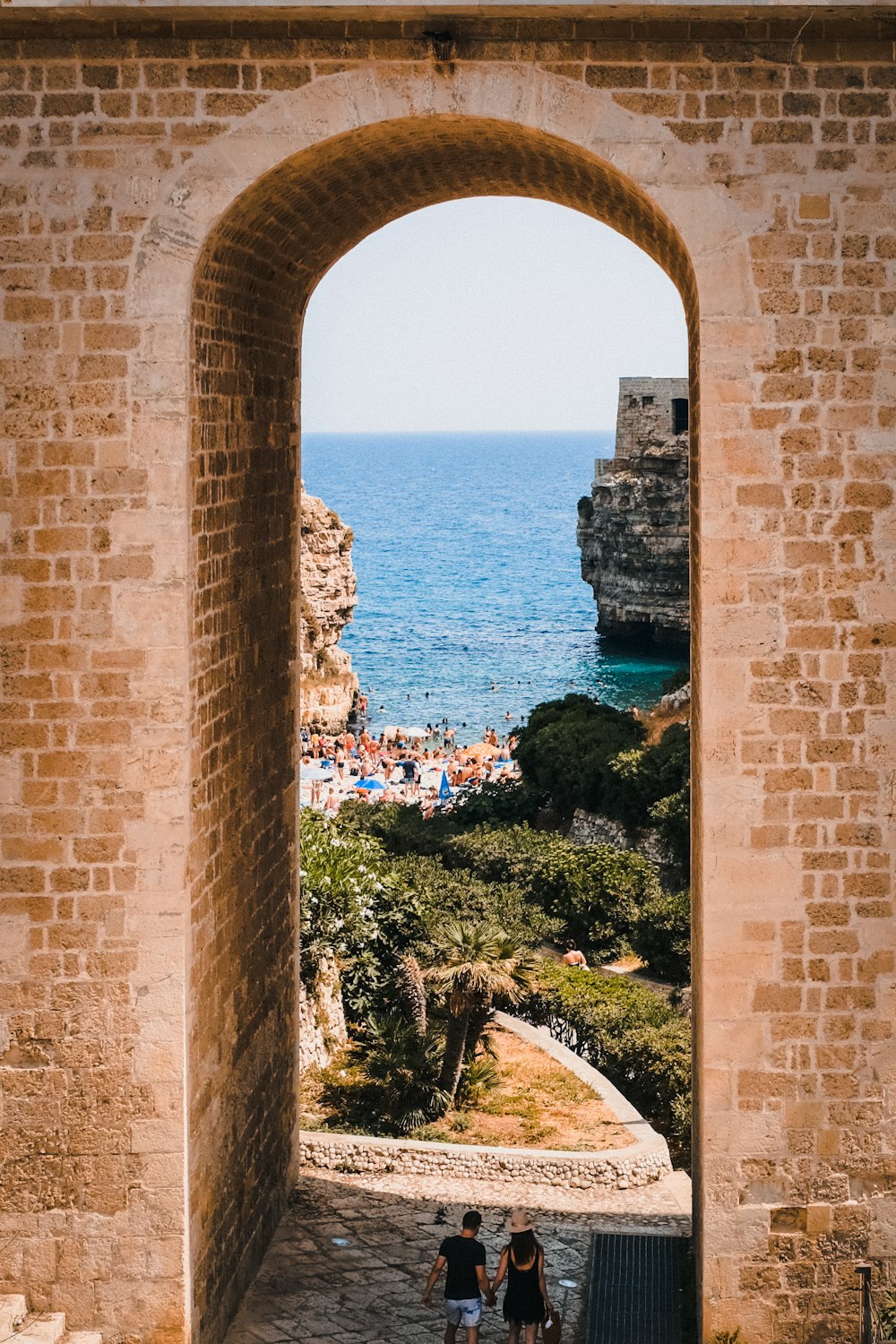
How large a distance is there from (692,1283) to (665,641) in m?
58.0

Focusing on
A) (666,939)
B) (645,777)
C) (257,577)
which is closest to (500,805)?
(645,777)

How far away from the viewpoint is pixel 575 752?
1297 inches

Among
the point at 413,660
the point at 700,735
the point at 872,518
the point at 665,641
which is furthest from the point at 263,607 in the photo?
the point at 413,660

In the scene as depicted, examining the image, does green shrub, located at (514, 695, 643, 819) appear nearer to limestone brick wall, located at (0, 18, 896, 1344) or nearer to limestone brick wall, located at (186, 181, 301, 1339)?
limestone brick wall, located at (186, 181, 301, 1339)

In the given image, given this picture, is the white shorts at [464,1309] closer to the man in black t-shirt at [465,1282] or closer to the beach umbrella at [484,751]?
the man in black t-shirt at [465,1282]

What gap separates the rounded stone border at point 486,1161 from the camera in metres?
12.6

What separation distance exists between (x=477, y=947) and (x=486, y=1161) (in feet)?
8.90

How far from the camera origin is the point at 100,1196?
836 cm

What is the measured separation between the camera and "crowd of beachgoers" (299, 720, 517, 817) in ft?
126

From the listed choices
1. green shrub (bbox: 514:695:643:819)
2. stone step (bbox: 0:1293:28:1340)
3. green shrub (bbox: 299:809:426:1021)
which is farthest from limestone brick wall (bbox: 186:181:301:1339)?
green shrub (bbox: 514:695:643:819)

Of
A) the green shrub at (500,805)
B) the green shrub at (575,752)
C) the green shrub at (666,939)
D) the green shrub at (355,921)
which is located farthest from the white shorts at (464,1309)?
the green shrub at (575,752)

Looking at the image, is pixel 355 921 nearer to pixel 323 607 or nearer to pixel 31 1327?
pixel 31 1327

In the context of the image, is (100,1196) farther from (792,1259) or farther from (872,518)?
(872,518)

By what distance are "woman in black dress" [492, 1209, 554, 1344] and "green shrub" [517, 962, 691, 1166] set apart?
6408 millimetres
